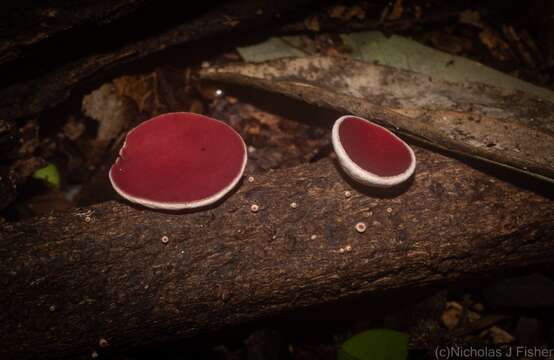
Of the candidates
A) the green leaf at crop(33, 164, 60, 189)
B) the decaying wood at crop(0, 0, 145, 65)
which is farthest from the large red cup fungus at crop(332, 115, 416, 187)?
the green leaf at crop(33, 164, 60, 189)

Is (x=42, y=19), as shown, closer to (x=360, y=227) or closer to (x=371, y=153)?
(x=371, y=153)

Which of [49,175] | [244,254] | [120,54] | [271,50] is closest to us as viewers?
[244,254]

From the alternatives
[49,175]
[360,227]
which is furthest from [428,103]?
[49,175]

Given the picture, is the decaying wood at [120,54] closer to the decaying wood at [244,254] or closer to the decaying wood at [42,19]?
the decaying wood at [42,19]

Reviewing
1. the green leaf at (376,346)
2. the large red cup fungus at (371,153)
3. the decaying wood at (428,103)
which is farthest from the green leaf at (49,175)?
the green leaf at (376,346)

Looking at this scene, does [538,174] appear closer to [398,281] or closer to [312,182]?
[398,281]

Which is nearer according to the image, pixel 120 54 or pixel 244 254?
pixel 244 254

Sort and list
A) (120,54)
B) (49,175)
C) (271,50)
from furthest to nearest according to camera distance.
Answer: (271,50) < (49,175) < (120,54)

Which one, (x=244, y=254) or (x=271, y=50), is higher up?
(x=271, y=50)
